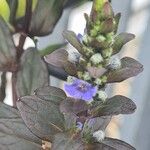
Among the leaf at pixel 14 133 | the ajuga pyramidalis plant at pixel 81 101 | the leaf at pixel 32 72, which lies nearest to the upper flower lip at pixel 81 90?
the ajuga pyramidalis plant at pixel 81 101

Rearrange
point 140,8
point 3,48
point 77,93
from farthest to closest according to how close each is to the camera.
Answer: point 140,8
point 3,48
point 77,93

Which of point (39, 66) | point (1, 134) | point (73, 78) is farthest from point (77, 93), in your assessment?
point (39, 66)

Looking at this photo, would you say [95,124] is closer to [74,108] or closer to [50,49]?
[74,108]

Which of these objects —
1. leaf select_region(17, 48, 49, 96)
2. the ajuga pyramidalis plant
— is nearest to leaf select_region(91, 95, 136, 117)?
the ajuga pyramidalis plant

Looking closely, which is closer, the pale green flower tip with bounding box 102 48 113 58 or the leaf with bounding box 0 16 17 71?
the pale green flower tip with bounding box 102 48 113 58

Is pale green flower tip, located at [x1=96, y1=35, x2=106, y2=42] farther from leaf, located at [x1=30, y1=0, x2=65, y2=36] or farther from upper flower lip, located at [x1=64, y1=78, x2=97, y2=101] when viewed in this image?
leaf, located at [x1=30, y1=0, x2=65, y2=36]

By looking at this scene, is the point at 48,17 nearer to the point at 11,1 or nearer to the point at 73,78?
the point at 11,1

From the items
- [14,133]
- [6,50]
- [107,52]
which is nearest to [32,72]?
[6,50]
